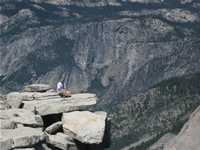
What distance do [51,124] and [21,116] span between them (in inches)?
268

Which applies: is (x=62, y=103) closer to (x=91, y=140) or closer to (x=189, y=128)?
(x=91, y=140)

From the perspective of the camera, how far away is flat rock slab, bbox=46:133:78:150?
1921 inches

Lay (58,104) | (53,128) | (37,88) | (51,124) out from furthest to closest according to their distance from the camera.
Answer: (37,88), (51,124), (58,104), (53,128)

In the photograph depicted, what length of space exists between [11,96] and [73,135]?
7.91 metres

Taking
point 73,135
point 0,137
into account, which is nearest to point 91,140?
point 73,135

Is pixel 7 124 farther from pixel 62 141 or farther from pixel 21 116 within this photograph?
pixel 62 141

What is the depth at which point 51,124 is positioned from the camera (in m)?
54.4

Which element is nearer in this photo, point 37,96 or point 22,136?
point 22,136

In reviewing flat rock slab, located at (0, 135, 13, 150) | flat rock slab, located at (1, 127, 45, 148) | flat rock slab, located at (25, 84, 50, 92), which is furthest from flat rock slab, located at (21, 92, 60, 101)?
flat rock slab, located at (0, 135, 13, 150)

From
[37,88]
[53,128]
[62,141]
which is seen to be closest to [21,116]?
[53,128]

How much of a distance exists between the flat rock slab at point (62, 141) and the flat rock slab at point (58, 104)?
3.70 metres

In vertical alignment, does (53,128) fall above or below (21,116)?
below

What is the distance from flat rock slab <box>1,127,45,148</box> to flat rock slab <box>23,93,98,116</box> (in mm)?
7150

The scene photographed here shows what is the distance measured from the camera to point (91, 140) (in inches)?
1881
